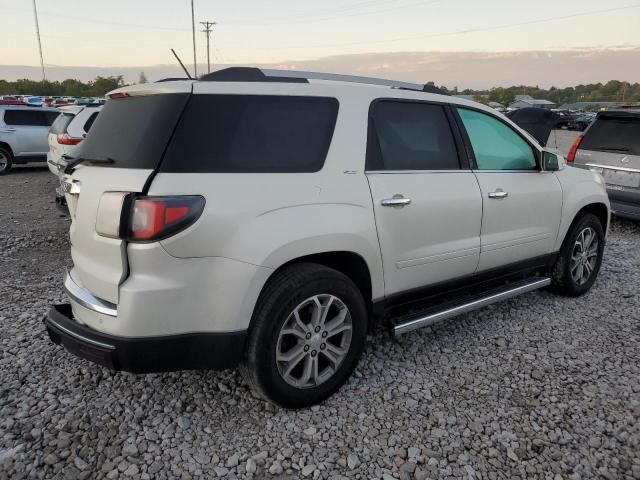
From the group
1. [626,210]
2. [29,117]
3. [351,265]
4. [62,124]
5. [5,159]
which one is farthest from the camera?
[29,117]

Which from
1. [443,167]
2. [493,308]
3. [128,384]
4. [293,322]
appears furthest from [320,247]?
[493,308]

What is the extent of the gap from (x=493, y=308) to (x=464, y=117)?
176 centimetres

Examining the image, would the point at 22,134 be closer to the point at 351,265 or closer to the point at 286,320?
the point at 351,265

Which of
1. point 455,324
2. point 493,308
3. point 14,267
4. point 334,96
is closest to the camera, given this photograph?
point 334,96

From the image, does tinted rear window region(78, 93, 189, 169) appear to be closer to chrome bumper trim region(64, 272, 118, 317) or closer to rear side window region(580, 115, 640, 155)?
chrome bumper trim region(64, 272, 118, 317)

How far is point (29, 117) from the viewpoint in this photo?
1395 centimetres

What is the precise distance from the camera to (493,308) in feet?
14.9

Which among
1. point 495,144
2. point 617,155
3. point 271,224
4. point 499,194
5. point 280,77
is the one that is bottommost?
point 617,155

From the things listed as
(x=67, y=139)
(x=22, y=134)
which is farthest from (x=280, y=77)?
(x=22, y=134)

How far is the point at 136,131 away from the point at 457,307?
236 centimetres

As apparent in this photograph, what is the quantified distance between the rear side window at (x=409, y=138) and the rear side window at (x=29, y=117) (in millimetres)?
13607

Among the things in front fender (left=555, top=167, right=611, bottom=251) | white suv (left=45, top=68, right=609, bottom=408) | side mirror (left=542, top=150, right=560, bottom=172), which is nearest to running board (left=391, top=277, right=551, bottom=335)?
white suv (left=45, top=68, right=609, bottom=408)

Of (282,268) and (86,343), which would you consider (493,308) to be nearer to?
(282,268)

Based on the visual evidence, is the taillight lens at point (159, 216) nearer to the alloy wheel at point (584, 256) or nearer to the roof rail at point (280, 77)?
the roof rail at point (280, 77)
